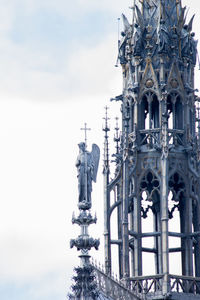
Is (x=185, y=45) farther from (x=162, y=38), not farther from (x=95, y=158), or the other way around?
(x=95, y=158)

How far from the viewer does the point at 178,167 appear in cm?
12912

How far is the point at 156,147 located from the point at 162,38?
6493 millimetres

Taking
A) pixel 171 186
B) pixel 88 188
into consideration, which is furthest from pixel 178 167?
pixel 88 188

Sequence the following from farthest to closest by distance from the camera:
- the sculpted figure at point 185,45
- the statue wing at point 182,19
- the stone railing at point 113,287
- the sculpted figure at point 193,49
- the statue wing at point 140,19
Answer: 1. the statue wing at point 182,19
2. the sculpted figure at point 193,49
3. the statue wing at point 140,19
4. the sculpted figure at point 185,45
5. the stone railing at point 113,287

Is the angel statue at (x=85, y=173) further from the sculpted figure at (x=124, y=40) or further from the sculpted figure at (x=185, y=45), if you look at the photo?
the sculpted figure at (x=124, y=40)

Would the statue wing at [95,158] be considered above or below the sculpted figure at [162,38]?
below

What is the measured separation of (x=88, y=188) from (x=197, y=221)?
1739cm

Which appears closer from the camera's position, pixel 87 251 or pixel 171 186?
pixel 87 251

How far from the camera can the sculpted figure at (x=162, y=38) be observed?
130125 mm

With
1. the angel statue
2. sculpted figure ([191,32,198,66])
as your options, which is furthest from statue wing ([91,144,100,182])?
sculpted figure ([191,32,198,66])

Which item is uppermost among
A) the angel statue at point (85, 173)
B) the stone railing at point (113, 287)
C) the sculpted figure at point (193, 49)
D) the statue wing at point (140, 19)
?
the statue wing at point (140, 19)

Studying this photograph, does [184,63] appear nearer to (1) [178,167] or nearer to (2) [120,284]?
(1) [178,167]

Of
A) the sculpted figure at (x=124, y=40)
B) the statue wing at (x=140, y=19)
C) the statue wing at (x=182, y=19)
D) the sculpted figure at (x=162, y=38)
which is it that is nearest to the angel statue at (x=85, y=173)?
the sculpted figure at (x=162, y=38)

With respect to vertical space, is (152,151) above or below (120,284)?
above
